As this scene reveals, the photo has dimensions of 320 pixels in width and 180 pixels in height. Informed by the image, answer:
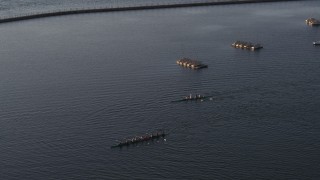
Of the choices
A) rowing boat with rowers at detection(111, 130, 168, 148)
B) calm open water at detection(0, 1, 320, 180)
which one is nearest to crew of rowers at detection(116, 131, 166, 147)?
rowing boat with rowers at detection(111, 130, 168, 148)

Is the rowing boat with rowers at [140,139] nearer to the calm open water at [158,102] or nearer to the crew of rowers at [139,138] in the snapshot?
the crew of rowers at [139,138]

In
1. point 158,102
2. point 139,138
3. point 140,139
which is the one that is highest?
point 158,102

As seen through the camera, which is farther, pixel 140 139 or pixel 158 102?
pixel 158 102

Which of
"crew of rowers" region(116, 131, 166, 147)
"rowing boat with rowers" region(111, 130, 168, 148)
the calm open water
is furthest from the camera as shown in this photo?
"crew of rowers" region(116, 131, 166, 147)

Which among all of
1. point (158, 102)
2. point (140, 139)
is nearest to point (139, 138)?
point (140, 139)

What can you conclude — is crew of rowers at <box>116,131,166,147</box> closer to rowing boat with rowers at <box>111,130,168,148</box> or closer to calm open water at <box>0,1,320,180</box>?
rowing boat with rowers at <box>111,130,168,148</box>

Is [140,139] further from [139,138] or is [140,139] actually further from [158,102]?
[158,102]

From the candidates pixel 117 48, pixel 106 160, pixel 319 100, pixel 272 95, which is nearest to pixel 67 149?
pixel 106 160

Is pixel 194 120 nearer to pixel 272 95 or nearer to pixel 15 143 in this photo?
pixel 272 95

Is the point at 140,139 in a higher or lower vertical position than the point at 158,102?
lower
